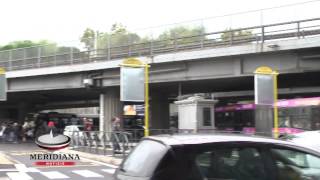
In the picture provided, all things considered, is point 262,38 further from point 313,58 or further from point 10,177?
point 10,177

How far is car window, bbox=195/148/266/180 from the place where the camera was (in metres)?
4.95

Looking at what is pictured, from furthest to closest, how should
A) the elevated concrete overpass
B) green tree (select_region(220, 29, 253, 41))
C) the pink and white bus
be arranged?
the pink and white bus, green tree (select_region(220, 29, 253, 41)), the elevated concrete overpass

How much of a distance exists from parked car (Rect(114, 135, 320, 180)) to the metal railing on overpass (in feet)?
63.5

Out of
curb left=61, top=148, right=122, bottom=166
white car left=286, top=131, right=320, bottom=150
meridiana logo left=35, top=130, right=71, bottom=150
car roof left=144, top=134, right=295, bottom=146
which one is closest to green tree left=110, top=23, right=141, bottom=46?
curb left=61, top=148, right=122, bottom=166

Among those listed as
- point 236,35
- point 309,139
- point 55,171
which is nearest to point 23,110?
point 236,35

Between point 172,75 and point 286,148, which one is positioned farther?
point 172,75

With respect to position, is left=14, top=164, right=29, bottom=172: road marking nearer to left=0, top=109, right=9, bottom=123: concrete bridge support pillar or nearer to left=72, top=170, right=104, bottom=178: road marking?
left=72, top=170, right=104, bottom=178: road marking

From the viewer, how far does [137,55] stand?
102 ft

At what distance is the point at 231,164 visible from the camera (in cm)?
504

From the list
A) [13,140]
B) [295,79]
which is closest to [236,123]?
[295,79]

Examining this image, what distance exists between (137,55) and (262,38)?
27.5ft

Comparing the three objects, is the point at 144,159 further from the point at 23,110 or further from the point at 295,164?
the point at 23,110

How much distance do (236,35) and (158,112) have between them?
13.6 metres

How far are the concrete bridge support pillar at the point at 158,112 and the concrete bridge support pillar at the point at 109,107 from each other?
4.24m
